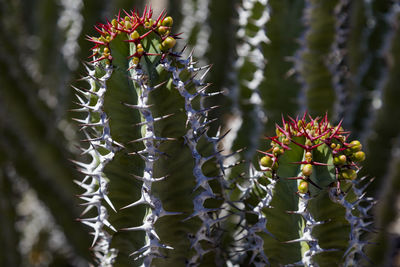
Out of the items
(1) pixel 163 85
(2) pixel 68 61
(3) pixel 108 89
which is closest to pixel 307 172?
(1) pixel 163 85

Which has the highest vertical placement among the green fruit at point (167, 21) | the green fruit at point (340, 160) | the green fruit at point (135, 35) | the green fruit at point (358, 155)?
the green fruit at point (167, 21)

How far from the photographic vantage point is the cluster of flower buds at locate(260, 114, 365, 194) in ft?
3.34

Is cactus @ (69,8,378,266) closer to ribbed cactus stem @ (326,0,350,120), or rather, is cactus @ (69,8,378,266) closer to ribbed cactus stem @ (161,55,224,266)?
ribbed cactus stem @ (161,55,224,266)

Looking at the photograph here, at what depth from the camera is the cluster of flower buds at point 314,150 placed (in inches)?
40.0

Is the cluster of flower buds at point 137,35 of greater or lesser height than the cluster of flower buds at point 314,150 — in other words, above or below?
above

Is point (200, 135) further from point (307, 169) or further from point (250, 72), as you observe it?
point (250, 72)

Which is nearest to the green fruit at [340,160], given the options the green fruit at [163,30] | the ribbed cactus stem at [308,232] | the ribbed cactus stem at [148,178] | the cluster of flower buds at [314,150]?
the cluster of flower buds at [314,150]

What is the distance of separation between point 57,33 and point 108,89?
7.16 ft

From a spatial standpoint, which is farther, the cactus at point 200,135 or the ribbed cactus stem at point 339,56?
the ribbed cactus stem at point 339,56

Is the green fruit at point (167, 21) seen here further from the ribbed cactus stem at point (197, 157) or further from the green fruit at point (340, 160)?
the green fruit at point (340, 160)

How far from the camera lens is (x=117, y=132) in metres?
1.11

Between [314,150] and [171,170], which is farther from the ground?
[314,150]

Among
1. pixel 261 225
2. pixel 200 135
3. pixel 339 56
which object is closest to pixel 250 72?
pixel 339 56

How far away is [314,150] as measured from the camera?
1062mm
